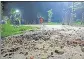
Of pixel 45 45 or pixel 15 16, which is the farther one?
pixel 15 16

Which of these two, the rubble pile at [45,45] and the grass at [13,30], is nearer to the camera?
the rubble pile at [45,45]

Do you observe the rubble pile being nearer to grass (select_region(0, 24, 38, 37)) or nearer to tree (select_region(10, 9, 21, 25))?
grass (select_region(0, 24, 38, 37))

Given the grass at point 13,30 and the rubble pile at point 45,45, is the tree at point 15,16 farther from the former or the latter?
the rubble pile at point 45,45

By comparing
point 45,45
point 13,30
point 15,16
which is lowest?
point 45,45

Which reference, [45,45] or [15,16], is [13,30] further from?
[45,45]

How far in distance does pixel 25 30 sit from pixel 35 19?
244 millimetres

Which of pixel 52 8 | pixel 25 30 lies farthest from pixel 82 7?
pixel 25 30

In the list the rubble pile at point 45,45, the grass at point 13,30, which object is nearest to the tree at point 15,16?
the grass at point 13,30

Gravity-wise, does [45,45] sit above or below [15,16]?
below

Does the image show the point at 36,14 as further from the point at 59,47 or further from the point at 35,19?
the point at 59,47

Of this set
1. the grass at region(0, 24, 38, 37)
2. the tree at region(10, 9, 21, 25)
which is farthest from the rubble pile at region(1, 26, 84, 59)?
the tree at region(10, 9, 21, 25)

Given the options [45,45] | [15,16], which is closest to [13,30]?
[15,16]

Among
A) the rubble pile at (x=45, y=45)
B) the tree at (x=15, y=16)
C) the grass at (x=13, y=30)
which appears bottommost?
the rubble pile at (x=45, y=45)

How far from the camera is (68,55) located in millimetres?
2504
